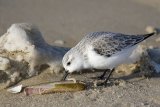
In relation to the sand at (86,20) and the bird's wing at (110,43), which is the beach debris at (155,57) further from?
the bird's wing at (110,43)

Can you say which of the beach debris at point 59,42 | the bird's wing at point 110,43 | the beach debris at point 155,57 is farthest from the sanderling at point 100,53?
the beach debris at point 59,42

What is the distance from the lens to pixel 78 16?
32.8 feet

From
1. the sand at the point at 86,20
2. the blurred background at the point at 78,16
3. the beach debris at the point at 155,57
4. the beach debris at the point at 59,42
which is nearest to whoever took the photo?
the sand at the point at 86,20

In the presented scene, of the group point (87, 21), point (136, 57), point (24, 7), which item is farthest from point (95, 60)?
point (24, 7)

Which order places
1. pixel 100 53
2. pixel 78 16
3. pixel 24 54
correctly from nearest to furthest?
pixel 100 53
pixel 24 54
pixel 78 16

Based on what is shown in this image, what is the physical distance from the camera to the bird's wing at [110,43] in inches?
274

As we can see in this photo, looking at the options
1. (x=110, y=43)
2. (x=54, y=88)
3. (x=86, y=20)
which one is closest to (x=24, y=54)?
(x=54, y=88)

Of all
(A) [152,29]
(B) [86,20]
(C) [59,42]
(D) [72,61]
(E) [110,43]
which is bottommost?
(D) [72,61]

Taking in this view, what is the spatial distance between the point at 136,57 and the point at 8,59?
73.6 inches

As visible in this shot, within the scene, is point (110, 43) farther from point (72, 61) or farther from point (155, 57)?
point (155, 57)

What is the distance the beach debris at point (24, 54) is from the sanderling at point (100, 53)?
13.0 inches

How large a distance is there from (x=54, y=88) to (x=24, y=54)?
2.69 feet

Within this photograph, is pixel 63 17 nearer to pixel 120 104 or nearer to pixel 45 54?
pixel 45 54

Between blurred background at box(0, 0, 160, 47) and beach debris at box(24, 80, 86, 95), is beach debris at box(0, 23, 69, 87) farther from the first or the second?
blurred background at box(0, 0, 160, 47)
